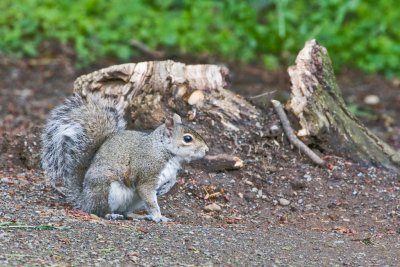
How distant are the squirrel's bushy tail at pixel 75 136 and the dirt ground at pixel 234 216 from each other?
7.2 inches

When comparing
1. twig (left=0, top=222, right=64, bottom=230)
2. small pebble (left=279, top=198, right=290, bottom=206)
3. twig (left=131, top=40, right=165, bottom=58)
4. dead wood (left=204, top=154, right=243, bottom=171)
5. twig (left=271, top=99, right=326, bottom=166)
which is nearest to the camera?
twig (left=0, top=222, right=64, bottom=230)

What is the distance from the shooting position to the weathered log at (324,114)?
6016mm

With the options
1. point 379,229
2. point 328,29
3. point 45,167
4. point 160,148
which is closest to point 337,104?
point 379,229

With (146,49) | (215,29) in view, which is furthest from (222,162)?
(215,29)

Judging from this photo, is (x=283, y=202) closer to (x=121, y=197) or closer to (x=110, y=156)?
(x=121, y=197)

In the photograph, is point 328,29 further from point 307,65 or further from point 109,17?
point 307,65

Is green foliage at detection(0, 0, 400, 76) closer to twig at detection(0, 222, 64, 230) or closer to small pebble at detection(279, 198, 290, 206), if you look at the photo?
small pebble at detection(279, 198, 290, 206)

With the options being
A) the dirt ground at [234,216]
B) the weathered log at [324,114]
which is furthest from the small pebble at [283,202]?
the weathered log at [324,114]

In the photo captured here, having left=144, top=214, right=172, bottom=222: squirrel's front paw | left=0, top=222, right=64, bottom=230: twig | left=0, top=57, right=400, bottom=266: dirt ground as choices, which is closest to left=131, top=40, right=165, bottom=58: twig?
left=0, top=57, right=400, bottom=266: dirt ground

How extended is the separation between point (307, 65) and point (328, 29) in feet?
15.8

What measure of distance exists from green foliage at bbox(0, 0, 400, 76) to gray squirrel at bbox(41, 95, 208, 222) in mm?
5032

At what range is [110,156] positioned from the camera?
16.7 ft

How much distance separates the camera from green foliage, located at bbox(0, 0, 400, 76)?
34.7 ft

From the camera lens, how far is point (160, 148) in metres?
5.16
